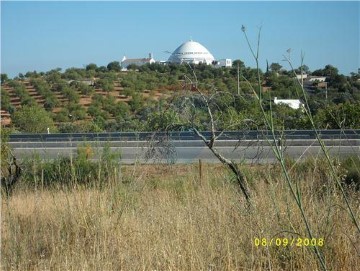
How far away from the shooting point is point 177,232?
4758 mm

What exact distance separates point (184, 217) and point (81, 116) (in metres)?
29.1

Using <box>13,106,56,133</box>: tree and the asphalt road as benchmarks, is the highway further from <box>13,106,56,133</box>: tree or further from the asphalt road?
<box>13,106,56,133</box>: tree

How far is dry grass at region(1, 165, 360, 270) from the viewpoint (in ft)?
13.6

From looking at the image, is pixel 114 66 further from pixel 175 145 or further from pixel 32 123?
pixel 175 145

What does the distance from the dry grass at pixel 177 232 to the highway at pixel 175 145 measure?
4.11 ft

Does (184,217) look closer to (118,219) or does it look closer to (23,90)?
(118,219)

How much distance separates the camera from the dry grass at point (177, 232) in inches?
163

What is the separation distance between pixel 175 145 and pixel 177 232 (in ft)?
45.0

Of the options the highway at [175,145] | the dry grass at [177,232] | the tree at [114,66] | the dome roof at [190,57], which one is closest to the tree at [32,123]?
the highway at [175,145]

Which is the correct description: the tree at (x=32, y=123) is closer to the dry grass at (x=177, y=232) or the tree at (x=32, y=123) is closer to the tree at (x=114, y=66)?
the dry grass at (x=177, y=232)

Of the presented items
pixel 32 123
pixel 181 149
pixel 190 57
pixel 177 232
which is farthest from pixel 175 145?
pixel 177 232

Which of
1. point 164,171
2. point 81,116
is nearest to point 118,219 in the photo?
point 164,171

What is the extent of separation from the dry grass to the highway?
1253mm

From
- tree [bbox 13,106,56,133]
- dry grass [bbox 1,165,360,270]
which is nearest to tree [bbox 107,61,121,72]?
tree [bbox 13,106,56,133]
